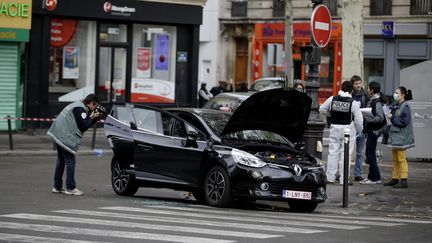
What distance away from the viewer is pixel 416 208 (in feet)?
53.2

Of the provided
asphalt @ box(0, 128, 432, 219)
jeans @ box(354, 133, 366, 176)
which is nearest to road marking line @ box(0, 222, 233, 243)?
asphalt @ box(0, 128, 432, 219)

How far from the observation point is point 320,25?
18.3 m

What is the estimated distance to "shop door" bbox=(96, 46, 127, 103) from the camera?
3278 centimetres

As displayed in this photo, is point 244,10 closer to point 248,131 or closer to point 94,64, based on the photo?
point 94,64

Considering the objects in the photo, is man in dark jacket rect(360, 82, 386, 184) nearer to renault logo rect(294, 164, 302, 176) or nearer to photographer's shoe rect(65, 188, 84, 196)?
renault logo rect(294, 164, 302, 176)

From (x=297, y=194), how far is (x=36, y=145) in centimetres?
1379

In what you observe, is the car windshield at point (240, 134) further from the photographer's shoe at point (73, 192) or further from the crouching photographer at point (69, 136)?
the photographer's shoe at point (73, 192)

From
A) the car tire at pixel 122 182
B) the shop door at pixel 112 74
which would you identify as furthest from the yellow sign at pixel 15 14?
the car tire at pixel 122 182

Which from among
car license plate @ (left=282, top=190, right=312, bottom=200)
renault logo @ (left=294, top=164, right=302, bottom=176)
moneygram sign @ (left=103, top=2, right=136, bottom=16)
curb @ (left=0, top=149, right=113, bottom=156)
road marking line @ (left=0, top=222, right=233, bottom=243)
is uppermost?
moneygram sign @ (left=103, top=2, right=136, bottom=16)

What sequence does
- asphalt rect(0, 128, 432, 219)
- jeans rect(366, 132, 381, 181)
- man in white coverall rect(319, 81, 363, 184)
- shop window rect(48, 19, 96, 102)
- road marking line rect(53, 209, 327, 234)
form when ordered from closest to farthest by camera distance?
road marking line rect(53, 209, 327, 234) < asphalt rect(0, 128, 432, 219) < man in white coverall rect(319, 81, 363, 184) < jeans rect(366, 132, 381, 181) < shop window rect(48, 19, 96, 102)

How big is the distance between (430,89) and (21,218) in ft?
47.2

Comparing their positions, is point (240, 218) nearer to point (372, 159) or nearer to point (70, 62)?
point (372, 159)

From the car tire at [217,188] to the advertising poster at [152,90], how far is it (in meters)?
18.5

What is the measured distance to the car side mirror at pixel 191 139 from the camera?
51.1 ft
